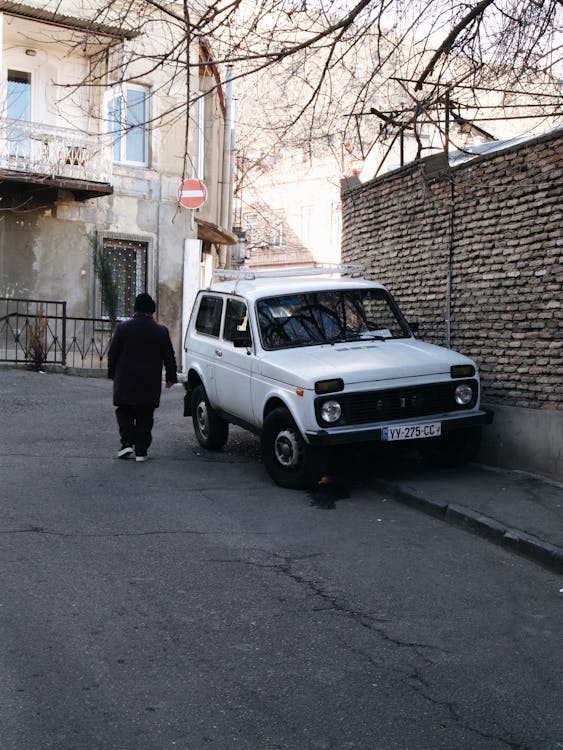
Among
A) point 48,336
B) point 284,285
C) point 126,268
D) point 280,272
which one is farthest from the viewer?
point 126,268

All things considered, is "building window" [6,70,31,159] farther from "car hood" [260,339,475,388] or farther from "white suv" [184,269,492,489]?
"car hood" [260,339,475,388]

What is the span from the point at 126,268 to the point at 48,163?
397 cm

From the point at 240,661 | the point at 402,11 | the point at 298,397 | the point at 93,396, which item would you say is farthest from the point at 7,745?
the point at 93,396

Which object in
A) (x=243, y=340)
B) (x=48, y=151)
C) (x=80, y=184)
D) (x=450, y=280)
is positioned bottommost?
(x=243, y=340)

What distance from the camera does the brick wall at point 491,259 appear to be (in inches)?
373

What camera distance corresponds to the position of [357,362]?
9.20 metres

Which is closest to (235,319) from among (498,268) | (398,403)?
(398,403)

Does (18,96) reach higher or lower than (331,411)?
higher

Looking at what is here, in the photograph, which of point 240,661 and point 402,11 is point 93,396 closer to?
point 402,11

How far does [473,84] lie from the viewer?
10.5m

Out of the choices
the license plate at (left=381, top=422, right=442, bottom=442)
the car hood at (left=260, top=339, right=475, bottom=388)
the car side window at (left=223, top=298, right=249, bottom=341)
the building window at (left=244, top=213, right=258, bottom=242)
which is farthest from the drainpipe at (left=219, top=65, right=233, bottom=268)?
the license plate at (left=381, top=422, right=442, bottom=442)

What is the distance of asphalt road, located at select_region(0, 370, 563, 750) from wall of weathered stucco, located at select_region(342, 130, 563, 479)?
212 cm

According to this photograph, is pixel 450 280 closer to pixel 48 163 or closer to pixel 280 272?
pixel 280 272

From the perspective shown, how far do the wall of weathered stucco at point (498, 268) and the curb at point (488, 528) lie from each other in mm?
1701
